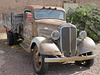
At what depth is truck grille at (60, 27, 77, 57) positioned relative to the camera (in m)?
3.87

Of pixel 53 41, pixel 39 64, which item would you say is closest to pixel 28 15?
pixel 53 41

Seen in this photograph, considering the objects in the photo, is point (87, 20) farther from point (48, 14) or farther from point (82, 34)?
point (82, 34)

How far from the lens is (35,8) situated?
4926 mm

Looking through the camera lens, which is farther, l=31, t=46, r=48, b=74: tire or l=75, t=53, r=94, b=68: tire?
l=75, t=53, r=94, b=68: tire

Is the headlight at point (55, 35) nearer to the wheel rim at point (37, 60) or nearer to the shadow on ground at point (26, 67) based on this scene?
the wheel rim at point (37, 60)

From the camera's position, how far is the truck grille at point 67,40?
387 centimetres

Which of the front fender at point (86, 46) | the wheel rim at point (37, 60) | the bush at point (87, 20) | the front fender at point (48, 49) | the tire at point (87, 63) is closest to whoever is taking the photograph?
the front fender at point (48, 49)

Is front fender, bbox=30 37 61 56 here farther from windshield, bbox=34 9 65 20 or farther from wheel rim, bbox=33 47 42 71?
windshield, bbox=34 9 65 20

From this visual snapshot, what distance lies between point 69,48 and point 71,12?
15.0 ft

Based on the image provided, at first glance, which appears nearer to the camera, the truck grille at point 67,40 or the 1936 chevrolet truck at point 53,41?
the 1936 chevrolet truck at point 53,41

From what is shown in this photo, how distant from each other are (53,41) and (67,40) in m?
0.42

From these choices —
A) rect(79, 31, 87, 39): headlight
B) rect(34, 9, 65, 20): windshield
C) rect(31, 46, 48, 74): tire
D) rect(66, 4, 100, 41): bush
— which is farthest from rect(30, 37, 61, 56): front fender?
rect(66, 4, 100, 41): bush

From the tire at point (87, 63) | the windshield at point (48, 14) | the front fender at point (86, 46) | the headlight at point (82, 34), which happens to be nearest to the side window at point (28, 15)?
the windshield at point (48, 14)

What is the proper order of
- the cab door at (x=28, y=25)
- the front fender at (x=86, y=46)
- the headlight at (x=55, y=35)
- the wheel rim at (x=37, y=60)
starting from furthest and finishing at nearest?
the cab door at (x=28, y=25) → the front fender at (x=86, y=46) → the wheel rim at (x=37, y=60) → the headlight at (x=55, y=35)
